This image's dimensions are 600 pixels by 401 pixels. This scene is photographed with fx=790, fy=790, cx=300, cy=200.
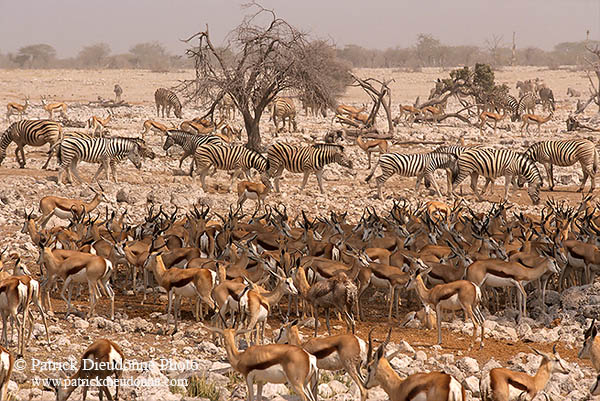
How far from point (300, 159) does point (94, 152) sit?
15.3 ft

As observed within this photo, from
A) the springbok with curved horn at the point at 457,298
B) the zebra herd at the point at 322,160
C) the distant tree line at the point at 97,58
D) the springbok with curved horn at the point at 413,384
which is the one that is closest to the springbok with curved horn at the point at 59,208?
the zebra herd at the point at 322,160

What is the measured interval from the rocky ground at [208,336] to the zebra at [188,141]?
509 millimetres

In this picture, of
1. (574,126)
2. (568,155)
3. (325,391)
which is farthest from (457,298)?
(574,126)

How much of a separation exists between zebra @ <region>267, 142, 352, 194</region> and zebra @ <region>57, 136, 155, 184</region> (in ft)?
11.0

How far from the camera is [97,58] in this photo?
94.8 metres

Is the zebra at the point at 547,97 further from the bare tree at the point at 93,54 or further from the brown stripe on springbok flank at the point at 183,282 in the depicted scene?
the bare tree at the point at 93,54

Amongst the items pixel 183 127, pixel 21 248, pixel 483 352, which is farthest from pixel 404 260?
pixel 183 127

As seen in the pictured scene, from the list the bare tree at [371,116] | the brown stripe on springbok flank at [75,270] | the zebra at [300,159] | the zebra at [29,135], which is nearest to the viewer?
the brown stripe on springbok flank at [75,270]

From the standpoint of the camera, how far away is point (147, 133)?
86.9 feet

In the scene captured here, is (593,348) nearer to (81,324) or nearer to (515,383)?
(515,383)

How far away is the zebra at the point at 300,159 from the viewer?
59.7ft

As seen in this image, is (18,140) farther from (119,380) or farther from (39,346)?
(119,380)

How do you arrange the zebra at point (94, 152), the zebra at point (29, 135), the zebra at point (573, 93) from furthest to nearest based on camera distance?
the zebra at point (573, 93) → the zebra at point (29, 135) → the zebra at point (94, 152)

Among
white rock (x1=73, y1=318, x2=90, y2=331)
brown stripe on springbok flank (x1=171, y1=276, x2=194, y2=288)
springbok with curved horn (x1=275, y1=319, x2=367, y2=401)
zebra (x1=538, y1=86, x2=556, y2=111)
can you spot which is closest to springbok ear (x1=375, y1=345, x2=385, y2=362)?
springbok with curved horn (x1=275, y1=319, x2=367, y2=401)
